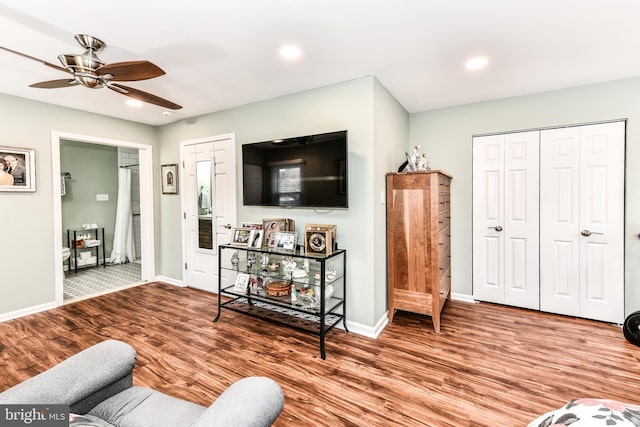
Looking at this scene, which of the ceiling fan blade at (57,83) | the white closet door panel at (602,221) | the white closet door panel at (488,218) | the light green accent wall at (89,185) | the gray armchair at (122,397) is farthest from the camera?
the light green accent wall at (89,185)

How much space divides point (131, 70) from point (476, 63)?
270 centimetres

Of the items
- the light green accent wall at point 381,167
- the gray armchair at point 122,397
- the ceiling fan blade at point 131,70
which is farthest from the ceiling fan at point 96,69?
the light green accent wall at point 381,167

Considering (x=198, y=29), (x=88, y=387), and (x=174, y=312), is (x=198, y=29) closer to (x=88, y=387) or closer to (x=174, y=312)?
(x=88, y=387)

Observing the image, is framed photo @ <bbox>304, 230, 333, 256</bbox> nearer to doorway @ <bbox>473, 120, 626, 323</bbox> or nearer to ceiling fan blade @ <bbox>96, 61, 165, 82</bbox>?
ceiling fan blade @ <bbox>96, 61, 165, 82</bbox>

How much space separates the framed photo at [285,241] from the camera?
113 inches

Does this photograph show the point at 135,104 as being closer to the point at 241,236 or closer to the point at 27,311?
the point at 241,236

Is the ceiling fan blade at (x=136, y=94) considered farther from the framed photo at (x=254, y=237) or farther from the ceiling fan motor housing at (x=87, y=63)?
the framed photo at (x=254, y=237)

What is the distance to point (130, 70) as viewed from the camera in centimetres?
183

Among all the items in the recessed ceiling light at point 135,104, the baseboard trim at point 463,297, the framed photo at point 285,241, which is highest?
the recessed ceiling light at point 135,104

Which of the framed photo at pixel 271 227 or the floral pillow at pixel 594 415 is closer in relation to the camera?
the floral pillow at pixel 594 415

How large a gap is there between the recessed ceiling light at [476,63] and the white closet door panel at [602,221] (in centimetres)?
147

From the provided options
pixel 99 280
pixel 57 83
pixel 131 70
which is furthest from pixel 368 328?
pixel 99 280

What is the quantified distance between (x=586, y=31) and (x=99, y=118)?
17.2 feet

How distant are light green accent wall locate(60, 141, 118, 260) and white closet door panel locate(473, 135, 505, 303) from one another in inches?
258
